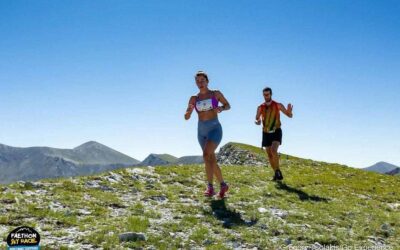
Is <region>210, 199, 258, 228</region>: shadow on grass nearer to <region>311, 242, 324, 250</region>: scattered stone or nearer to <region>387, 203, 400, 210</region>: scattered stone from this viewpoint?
<region>311, 242, 324, 250</region>: scattered stone

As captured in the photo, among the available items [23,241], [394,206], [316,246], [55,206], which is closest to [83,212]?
[55,206]

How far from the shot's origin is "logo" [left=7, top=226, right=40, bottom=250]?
7.95 metres

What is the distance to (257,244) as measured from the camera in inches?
391

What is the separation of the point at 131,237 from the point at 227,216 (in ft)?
12.7

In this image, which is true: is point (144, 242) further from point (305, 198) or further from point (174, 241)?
point (305, 198)

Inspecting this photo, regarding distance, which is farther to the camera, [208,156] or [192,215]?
[208,156]

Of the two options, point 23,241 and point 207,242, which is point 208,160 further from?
point 23,241

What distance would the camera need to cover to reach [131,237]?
9.41m

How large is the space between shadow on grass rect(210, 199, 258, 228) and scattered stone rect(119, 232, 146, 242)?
109 inches

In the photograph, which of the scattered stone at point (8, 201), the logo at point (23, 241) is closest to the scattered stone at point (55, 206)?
the scattered stone at point (8, 201)

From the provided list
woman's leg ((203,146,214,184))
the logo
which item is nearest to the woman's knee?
woman's leg ((203,146,214,184))

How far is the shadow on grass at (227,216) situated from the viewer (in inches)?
458

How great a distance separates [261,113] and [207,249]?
41.5 feet

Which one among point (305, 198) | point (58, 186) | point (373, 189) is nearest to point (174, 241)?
point (58, 186)
